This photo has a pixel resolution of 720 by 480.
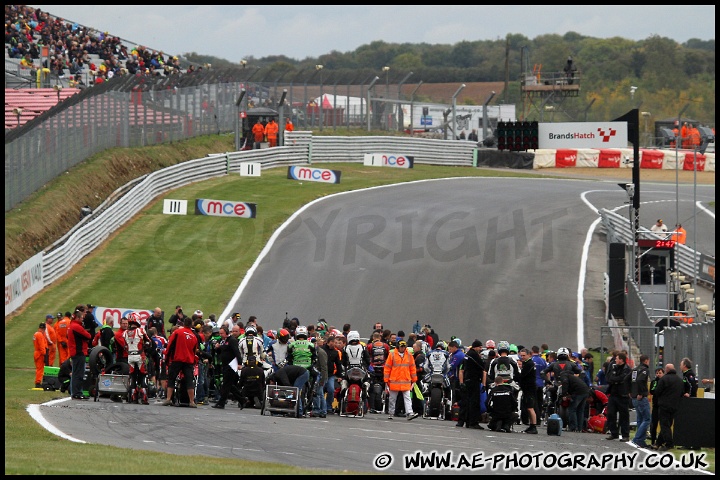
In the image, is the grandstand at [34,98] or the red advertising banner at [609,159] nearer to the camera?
the grandstand at [34,98]

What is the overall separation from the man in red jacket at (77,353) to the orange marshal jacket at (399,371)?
17.3 ft

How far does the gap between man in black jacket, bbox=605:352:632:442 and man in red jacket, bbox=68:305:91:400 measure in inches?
350

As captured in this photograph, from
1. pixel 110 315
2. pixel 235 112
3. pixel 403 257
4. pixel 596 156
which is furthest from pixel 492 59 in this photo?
pixel 110 315

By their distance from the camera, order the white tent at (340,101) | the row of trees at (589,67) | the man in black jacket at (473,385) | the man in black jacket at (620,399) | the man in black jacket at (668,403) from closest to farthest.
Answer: the man in black jacket at (668,403) → the man in black jacket at (620,399) → the man in black jacket at (473,385) → the white tent at (340,101) → the row of trees at (589,67)

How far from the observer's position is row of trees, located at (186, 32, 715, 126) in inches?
3497

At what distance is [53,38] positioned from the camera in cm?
6297

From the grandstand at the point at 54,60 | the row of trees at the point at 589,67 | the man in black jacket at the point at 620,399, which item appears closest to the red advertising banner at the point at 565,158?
the row of trees at the point at 589,67

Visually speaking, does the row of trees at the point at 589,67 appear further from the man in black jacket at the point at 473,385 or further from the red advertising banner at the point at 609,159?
the man in black jacket at the point at 473,385

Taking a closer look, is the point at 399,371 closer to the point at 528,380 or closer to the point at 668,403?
the point at 528,380

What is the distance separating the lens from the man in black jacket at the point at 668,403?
54.7 feet

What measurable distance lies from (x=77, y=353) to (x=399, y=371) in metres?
5.56

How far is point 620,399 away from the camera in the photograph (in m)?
18.1

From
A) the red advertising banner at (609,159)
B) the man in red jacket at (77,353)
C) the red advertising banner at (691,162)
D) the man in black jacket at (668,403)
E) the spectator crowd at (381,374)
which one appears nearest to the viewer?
the man in black jacket at (668,403)

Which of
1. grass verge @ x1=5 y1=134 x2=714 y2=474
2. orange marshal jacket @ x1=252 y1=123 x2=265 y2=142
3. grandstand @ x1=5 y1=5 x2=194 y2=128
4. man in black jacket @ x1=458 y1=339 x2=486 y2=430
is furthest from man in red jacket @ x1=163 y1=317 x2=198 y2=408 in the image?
orange marshal jacket @ x1=252 y1=123 x2=265 y2=142
